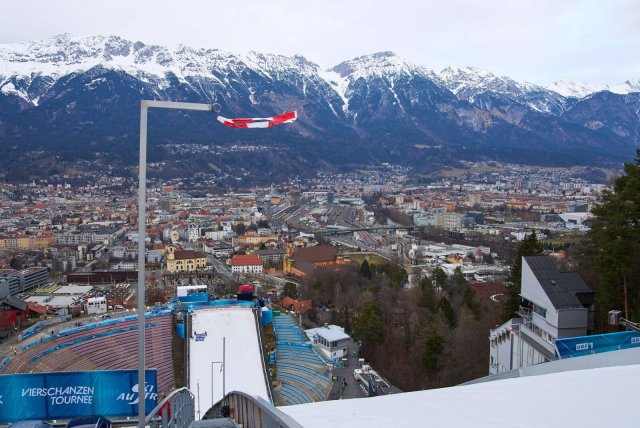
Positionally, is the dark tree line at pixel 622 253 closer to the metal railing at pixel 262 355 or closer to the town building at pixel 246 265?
the metal railing at pixel 262 355

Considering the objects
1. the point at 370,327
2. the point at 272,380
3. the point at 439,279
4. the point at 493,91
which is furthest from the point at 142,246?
the point at 493,91

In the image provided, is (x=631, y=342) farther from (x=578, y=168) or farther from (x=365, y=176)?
(x=578, y=168)

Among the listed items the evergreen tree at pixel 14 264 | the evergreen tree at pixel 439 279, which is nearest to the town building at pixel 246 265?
the evergreen tree at pixel 439 279

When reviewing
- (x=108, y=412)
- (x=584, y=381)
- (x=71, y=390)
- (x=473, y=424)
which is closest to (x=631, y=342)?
(x=584, y=381)

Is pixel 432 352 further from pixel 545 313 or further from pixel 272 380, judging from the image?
pixel 545 313

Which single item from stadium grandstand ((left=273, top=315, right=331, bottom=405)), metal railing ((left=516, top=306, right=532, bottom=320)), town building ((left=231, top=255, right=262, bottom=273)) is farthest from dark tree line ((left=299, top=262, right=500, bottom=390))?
town building ((left=231, top=255, right=262, bottom=273))

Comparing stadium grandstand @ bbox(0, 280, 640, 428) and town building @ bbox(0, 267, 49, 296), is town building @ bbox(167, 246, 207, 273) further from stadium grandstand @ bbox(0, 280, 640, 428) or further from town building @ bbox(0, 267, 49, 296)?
stadium grandstand @ bbox(0, 280, 640, 428)
